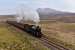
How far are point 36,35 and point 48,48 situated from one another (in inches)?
428

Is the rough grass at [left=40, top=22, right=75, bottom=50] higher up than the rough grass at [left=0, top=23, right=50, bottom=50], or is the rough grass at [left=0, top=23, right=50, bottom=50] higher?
the rough grass at [left=0, top=23, right=50, bottom=50]

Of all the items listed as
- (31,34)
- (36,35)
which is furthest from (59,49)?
(31,34)

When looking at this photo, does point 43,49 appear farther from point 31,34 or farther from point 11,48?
point 31,34

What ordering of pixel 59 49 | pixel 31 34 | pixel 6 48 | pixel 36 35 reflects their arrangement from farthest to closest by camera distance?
pixel 31 34 → pixel 36 35 → pixel 6 48 → pixel 59 49

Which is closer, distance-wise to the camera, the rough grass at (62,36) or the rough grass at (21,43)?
the rough grass at (21,43)

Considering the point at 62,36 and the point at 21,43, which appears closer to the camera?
the point at 21,43

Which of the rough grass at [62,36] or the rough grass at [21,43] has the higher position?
the rough grass at [21,43]

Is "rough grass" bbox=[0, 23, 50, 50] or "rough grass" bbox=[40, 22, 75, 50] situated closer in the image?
"rough grass" bbox=[0, 23, 50, 50]

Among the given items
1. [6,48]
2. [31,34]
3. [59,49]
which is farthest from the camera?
[31,34]

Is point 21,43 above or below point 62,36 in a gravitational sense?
above

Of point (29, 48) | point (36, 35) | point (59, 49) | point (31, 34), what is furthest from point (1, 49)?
point (31, 34)

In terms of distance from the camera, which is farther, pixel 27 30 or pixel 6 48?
pixel 27 30

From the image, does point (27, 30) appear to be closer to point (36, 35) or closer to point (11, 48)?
point (36, 35)

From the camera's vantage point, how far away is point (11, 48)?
26.5 meters
